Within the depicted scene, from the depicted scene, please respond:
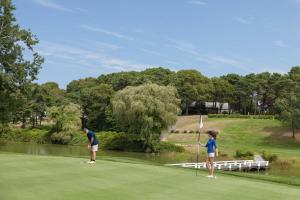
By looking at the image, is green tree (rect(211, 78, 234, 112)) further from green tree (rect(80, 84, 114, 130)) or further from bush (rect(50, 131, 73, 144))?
bush (rect(50, 131, 73, 144))

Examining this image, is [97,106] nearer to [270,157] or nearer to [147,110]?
[147,110]

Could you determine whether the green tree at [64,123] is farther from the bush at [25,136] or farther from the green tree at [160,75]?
the green tree at [160,75]

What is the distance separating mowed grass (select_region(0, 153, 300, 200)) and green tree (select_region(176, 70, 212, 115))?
110 metres

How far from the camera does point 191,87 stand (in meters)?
130

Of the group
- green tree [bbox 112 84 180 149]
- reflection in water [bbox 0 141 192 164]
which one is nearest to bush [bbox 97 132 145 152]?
green tree [bbox 112 84 180 149]

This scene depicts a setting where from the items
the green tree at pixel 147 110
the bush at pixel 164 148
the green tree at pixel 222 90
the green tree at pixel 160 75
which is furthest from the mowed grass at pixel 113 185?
the green tree at pixel 222 90

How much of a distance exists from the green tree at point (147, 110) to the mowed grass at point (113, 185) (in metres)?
51.1

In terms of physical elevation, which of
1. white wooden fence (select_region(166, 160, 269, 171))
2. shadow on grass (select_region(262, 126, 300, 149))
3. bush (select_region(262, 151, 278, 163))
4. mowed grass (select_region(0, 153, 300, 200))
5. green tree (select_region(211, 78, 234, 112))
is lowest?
white wooden fence (select_region(166, 160, 269, 171))

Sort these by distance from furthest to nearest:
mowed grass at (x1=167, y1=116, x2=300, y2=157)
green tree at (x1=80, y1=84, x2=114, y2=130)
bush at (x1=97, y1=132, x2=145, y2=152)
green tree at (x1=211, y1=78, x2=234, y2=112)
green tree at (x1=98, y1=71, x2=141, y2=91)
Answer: green tree at (x1=211, y1=78, x2=234, y2=112) < green tree at (x1=98, y1=71, x2=141, y2=91) < green tree at (x1=80, y1=84, x2=114, y2=130) < mowed grass at (x1=167, y1=116, x2=300, y2=157) < bush at (x1=97, y1=132, x2=145, y2=152)

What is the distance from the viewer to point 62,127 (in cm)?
8788

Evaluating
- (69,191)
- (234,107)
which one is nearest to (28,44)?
(69,191)

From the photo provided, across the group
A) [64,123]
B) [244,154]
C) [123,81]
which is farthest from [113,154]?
[123,81]

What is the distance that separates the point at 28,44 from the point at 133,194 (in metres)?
37.1

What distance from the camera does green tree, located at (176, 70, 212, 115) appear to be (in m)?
130
